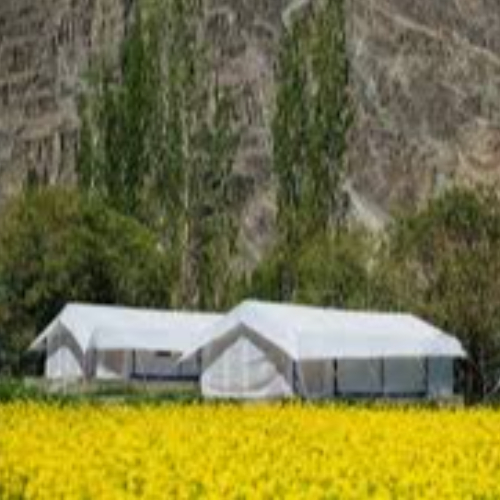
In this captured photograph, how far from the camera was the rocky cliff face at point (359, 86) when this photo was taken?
399 feet

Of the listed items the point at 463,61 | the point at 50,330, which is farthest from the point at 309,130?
the point at 463,61

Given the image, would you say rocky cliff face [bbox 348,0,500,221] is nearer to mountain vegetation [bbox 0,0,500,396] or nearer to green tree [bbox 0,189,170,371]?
mountain vegetation [bbox 0,0,500,396]

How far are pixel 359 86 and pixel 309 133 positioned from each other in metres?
43.5

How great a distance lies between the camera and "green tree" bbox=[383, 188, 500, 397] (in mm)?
53031

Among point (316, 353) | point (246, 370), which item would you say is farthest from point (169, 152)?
point (316, 353)

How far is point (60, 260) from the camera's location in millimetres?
72375

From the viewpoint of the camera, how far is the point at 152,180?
8119 cm

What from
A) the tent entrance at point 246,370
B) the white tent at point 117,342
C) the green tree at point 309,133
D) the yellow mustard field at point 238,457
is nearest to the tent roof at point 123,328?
the white tent at point 117,342

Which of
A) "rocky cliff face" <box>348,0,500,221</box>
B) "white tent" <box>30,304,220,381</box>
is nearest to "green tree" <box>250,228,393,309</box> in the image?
"white tent" <box>30,304,220,381</box>

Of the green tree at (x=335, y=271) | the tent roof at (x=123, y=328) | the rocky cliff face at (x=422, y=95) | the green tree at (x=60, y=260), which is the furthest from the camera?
the rocky cliff face at (x=422, y=95)

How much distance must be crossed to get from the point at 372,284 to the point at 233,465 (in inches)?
2334

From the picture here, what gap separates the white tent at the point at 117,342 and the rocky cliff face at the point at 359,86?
48.1 meters

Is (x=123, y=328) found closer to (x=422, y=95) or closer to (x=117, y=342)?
(x=117, y=342)

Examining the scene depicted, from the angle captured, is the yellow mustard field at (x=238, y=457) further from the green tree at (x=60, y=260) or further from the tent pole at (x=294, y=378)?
the green tree at (x=60, y=260)
